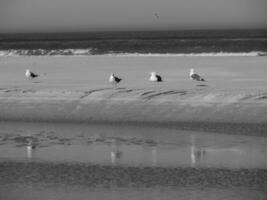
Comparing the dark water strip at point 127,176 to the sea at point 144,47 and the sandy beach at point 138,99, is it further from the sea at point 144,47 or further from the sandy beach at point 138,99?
the sea at point 144,47

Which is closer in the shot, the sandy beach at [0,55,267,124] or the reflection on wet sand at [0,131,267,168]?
the reflection on wet sand at [0,131,267,168]

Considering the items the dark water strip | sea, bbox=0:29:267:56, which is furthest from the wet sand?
sea, bbox=0:29:267:56

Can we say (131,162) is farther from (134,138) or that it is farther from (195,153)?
(134,138)

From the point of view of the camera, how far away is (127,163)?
868 cm

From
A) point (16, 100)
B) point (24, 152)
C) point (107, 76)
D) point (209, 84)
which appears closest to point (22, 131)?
point (24, 152)

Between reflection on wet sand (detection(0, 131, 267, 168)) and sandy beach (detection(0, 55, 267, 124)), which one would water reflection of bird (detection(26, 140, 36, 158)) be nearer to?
reflection on wet sand (detection(0, 131, 267, 168))

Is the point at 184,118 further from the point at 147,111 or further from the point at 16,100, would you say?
the point at 16,100

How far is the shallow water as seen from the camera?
23.7ft

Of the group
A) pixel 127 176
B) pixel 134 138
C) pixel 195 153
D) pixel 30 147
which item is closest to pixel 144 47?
pixel 134 138

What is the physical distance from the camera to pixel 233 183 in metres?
7.46

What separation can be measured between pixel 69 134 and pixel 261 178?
13.6 feet

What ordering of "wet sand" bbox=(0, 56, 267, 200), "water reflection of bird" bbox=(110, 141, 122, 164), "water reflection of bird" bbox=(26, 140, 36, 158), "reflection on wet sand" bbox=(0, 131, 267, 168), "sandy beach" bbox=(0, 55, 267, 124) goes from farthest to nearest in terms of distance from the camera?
"sandy beach" bbox=(0, 55, 267, 124) < "water reflection of bird" bbox=(26, 140, 36, 158) < "water reflection of bird" bbox=(110, 141, 122, 164) < "reflection on wet sand" bbox=(0, 131, 267, 168) < "wet sand" bbox=(0, 56, 267, 200)

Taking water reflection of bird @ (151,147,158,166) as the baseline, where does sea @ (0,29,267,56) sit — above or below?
above

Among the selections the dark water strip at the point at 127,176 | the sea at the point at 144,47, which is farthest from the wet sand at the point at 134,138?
the sea at the point at 144,47
